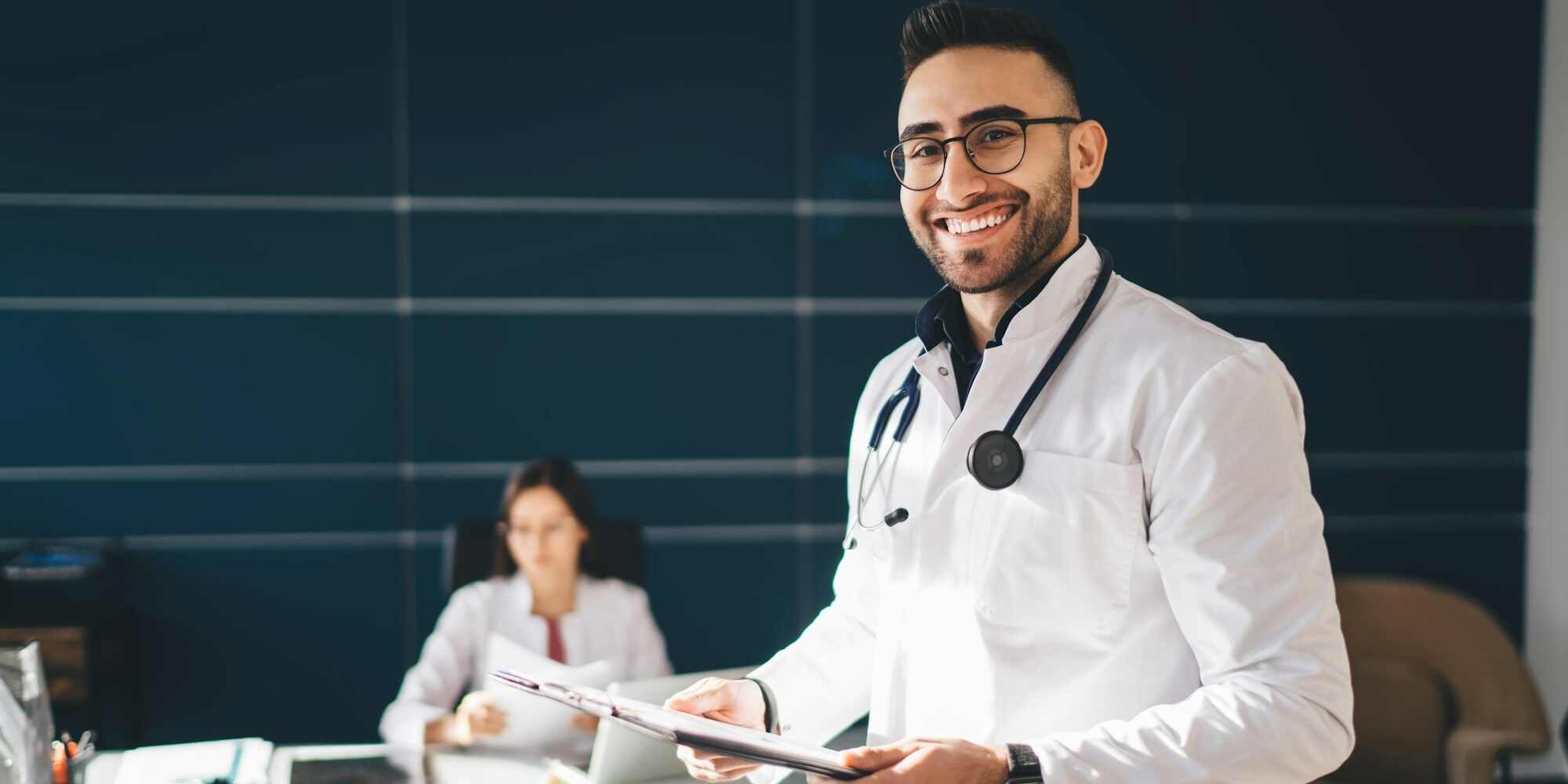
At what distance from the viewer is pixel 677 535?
4168 mm

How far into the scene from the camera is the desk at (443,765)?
212 centimetres

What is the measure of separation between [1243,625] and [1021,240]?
0.52 meters

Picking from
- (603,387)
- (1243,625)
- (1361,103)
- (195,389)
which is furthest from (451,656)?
(1361,103)

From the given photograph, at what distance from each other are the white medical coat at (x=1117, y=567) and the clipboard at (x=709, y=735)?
20cm

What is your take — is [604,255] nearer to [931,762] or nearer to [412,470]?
[412,470]

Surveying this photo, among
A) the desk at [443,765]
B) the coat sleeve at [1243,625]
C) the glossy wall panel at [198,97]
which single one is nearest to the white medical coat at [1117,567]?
the coat sleeve at [1243,625]

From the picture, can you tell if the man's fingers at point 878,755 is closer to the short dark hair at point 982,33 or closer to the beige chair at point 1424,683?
the short dark hair at point 982,33

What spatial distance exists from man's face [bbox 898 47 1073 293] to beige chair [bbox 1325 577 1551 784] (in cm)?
260

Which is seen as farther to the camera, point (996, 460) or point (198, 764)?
point (198, 764)

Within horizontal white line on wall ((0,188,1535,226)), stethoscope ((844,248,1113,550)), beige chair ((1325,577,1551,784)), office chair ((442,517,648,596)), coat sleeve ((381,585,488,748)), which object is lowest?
beige chair ((1325,577,1551,784))

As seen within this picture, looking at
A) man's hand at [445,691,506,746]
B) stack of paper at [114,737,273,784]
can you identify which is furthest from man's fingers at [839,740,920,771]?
man's hand at [445,691,506,746]

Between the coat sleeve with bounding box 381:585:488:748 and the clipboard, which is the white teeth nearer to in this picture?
the clipboard

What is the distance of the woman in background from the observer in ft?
10.0

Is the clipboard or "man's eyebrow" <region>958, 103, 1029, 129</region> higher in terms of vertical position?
"man's eyebrow" <region>958, 103, 1029, 129</region>
